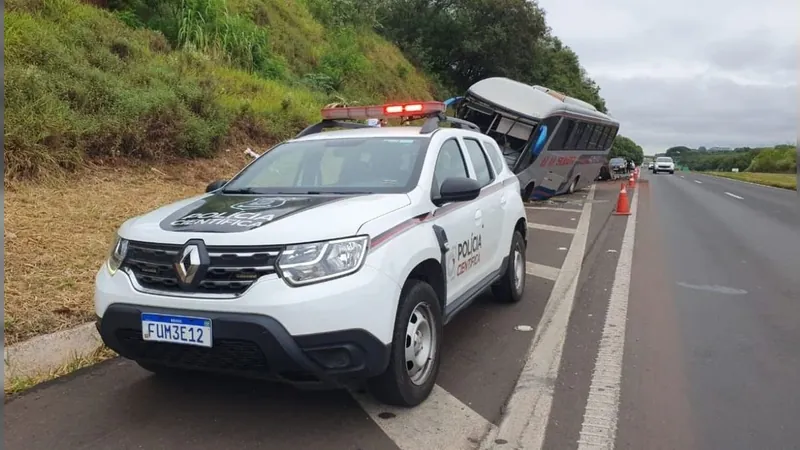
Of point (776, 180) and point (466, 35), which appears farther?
point (776, 180)

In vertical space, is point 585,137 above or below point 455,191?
above

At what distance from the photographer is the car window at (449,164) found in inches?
185

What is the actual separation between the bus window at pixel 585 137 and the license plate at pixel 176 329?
17.7 meters

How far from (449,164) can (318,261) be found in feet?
6.65

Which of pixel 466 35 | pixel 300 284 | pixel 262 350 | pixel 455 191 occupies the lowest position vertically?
pixel 262 350

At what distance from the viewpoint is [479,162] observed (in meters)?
5.83

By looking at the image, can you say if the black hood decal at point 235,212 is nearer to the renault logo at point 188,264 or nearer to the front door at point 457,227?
the renault logo at point 188,264

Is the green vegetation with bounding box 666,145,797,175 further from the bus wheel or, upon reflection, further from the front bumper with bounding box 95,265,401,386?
the front bumper with bounding box 95,265,401,386

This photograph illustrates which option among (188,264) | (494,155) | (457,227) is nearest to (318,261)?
(188,264)

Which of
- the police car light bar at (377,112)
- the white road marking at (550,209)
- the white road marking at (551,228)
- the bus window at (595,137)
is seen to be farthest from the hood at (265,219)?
the bus window at (595,137)

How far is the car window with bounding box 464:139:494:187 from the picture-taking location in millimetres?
5628

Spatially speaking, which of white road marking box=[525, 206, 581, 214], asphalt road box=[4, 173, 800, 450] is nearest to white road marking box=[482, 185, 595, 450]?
asphalt road box=[4, 173, 800, 450]

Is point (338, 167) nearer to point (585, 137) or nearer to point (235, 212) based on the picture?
point (235, 212)

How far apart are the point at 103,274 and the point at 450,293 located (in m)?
2.26
